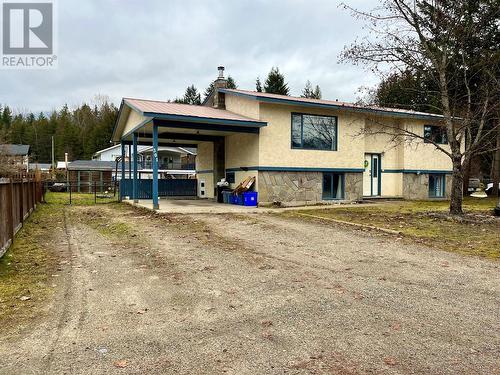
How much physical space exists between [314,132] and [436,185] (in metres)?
9.24

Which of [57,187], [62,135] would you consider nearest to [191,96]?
[62,135]

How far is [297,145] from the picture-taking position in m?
18.7

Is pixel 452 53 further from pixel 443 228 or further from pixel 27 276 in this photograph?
pixel 27 276

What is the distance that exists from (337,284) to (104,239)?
612 centimetres

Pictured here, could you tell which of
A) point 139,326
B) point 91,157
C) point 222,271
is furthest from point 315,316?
point 91,157

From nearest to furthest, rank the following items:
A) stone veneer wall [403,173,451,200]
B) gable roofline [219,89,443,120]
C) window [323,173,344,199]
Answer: gable roofline [219,89,443,120]
window [323,173,344,199]
stone veneer wall [403,173,451,200]

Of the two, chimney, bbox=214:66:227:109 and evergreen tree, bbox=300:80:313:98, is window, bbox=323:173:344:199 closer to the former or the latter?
chimney, bbox=214:66:227:109

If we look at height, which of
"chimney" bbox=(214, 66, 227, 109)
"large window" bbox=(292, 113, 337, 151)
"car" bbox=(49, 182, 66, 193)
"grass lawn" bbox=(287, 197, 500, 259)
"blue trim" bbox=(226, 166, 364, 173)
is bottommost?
"grass lawn" bbox=(287, 197, 500, 259)

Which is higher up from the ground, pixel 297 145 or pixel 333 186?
pixel 297 145

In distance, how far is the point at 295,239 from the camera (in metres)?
9.37

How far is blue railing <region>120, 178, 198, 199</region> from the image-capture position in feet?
73.9

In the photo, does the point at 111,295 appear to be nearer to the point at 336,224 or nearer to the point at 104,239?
the point at 104,239

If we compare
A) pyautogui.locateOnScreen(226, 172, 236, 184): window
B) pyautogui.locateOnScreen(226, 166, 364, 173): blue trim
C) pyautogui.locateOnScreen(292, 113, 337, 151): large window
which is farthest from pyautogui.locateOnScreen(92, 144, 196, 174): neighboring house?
pyautogui.locateOnScreen(292, 113, 337, 151): large window

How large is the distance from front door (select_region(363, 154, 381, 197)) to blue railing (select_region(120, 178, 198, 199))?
9739mm
